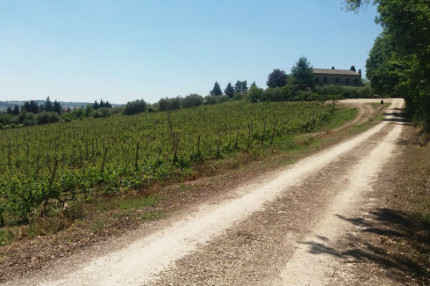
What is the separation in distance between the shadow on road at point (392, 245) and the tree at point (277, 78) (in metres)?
100

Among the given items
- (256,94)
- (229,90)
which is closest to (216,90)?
(229,90)

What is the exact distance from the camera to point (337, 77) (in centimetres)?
10019

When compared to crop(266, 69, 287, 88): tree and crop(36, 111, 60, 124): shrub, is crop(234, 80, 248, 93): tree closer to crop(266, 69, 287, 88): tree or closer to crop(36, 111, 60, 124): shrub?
crop(266, 69, 287, 88): tree

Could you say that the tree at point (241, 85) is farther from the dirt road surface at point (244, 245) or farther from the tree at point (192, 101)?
the dirt road surface at point (244, 245)

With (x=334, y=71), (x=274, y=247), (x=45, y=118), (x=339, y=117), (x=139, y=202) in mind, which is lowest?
(x=274, y=247)

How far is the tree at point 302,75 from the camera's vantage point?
77625 millimetres

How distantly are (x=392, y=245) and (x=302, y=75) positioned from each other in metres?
76.3

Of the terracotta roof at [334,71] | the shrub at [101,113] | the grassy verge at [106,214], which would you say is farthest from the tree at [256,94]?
the grassy verge at [106,214]

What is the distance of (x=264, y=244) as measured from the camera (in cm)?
681

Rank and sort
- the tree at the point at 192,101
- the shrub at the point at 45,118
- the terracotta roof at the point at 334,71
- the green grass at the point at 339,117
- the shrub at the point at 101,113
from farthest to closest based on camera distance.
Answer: the terracotta roof at the point at 334,71, the shrub at the point at 45,118, the shrub at the point at 101,113, the tree at the point at 192,101, the green grass at the point at 339,117

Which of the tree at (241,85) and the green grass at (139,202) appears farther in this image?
the tree at (241,85)

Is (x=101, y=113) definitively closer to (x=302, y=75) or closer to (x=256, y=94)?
(x=256, y=94)

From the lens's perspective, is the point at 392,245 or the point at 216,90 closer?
the point at 392,245

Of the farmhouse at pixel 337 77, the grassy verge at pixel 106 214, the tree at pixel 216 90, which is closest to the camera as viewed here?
the grassy verge at pixel 106 214
